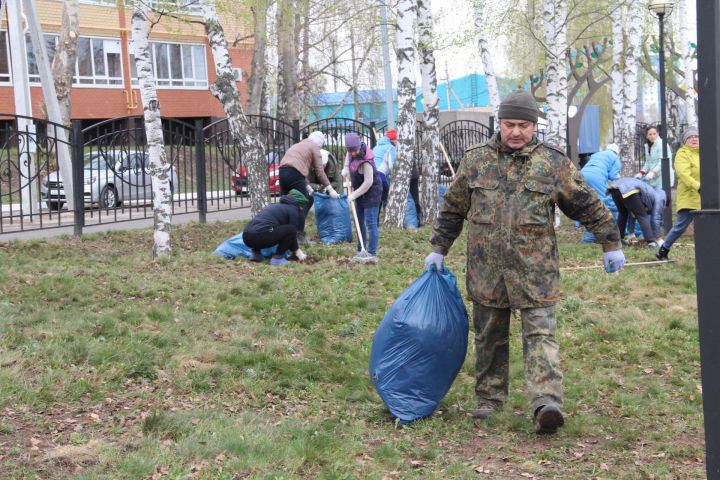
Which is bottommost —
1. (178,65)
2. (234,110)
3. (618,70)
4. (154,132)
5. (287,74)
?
(154,132)

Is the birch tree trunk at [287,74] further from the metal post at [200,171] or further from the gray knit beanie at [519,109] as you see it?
the gray knit beanie at [519,109]

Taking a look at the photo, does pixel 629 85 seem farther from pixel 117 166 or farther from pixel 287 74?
pixel 117 166

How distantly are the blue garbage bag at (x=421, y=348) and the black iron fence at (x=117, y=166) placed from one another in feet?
24.2

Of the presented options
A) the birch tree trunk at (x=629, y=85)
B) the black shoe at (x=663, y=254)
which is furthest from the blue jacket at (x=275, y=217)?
the birch tree trunk at (x=629, y=85)

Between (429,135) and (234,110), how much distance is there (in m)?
3.98

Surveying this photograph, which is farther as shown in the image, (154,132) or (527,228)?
(154,132)

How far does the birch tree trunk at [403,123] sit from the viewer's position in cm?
1386

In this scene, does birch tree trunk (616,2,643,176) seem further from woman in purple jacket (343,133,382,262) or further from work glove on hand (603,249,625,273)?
work glove on hand (603,249,625,273)

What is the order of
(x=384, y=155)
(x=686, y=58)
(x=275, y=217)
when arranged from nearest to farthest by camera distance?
(x=275, y=217) → (x=384, y=155) → (x=686, y=58)

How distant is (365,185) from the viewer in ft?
35.6

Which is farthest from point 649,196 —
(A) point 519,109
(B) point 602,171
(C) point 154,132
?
(A) point 519,109

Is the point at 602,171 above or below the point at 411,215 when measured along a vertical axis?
above

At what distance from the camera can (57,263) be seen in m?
9.86

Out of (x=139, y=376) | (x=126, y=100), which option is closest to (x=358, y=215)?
(x=139, y=376)
